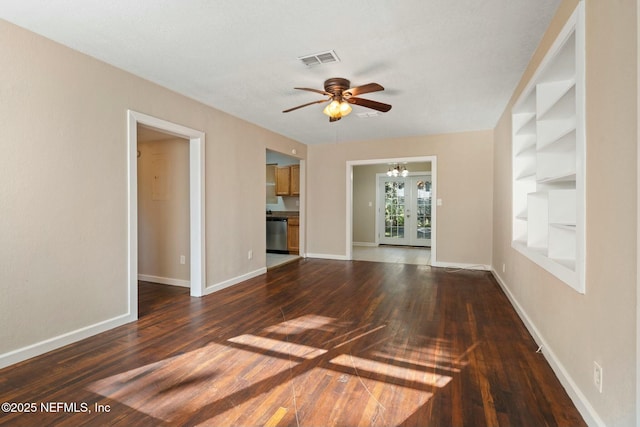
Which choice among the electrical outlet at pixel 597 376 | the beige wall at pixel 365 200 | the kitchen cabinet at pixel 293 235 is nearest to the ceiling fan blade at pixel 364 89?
the electrical outlet at pixel 597 376

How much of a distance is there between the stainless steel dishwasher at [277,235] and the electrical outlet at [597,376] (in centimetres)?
609

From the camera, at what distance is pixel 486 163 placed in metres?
5.50

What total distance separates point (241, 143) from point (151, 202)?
165 cm

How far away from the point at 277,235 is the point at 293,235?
44 centimetres

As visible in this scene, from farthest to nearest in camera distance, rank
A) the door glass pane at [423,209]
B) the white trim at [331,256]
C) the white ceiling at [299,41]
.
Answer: the door glass pane at [423,209], the white trim at [331,256], the white ceiling at [299,41]

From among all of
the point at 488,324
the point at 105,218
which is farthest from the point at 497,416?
the point at 105,218

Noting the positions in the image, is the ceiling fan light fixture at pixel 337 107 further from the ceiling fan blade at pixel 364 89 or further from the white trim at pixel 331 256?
the white trim at pixel 331 256

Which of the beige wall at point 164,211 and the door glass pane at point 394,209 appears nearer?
the beige wall at point 164,211

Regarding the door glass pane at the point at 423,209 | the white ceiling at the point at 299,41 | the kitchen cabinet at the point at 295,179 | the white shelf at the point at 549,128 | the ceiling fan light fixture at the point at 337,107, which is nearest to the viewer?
the white ceiling at the point at 299,41

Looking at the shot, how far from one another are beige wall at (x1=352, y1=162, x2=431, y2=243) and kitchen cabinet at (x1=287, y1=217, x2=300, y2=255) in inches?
103

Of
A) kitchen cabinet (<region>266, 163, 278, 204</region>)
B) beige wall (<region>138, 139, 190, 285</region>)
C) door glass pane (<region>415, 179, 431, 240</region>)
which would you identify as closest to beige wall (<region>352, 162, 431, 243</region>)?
door glass pane (<region>415, 179, 431, 240</region>)

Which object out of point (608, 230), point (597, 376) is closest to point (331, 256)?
point (597, 376)

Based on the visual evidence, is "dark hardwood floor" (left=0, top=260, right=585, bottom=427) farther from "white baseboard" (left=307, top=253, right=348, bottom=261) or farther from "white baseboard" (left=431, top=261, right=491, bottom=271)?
"white baseboard" (left=307, top=253, right=348, bottom=261)

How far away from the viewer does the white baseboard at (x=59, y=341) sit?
A: 7.44 feet
